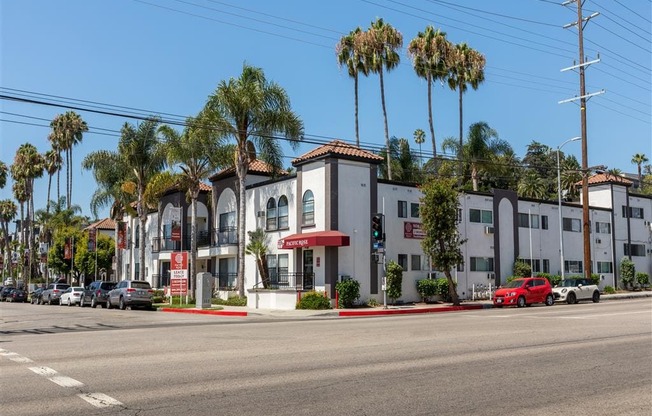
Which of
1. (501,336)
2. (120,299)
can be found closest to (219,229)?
(120,299)

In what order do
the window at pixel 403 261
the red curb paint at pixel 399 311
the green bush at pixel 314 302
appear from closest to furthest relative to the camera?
1. the red curb paint at pixel 399 311
2. the green bush at pixel 314 302
3. the window at pixel 403 261

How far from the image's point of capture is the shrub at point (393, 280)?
32.7 metres

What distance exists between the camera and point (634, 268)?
164ft

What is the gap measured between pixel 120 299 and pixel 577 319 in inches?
1001

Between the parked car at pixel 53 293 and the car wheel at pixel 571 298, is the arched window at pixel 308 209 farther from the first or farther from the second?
the parked car at pixel 53 293

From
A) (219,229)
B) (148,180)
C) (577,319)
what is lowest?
(577,319)

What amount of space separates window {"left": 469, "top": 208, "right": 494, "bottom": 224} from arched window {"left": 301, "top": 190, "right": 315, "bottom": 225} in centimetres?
1169

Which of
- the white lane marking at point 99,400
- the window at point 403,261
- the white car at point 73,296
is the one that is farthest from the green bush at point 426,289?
the white lane marking at point 99,400

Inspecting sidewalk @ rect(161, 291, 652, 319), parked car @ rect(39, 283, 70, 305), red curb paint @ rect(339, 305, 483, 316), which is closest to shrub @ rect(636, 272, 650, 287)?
sidewalk @ rect(161, 291, 652, 319)

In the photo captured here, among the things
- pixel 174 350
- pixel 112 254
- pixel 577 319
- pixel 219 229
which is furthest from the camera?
pixel 112 254

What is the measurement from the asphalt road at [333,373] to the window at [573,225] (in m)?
30.3

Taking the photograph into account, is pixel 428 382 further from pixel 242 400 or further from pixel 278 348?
pixel 278 348

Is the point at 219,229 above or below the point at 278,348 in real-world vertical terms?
above

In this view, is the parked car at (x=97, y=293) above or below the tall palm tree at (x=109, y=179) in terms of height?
below
